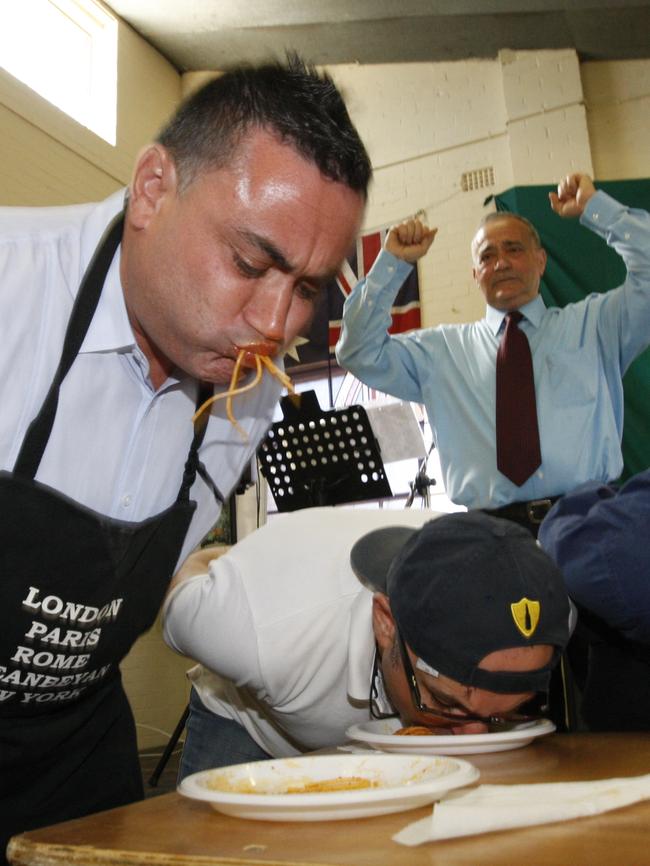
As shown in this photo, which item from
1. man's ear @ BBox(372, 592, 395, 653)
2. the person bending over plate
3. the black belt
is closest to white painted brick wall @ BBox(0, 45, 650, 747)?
the black belt

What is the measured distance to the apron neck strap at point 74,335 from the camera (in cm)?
115

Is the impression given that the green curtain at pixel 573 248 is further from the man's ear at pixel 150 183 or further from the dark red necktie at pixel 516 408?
the man's ear at pixel 150 183

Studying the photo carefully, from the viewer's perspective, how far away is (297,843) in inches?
28.3

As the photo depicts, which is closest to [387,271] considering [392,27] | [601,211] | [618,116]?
[601,211]

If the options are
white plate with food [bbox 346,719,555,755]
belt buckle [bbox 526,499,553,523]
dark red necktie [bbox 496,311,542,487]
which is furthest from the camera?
dark red necktie [bbox 496,311,542,487]

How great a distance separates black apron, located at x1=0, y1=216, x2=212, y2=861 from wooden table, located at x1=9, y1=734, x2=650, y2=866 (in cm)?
36

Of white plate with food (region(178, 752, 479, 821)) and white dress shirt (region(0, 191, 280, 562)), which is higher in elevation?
white dress shirt (region(0, 191, 280, 562))

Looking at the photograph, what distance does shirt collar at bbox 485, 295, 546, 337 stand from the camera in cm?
317

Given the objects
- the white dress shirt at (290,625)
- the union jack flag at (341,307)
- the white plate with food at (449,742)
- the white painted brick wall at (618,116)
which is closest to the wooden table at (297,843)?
the white plate with food at (449,742)

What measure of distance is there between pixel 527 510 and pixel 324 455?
94 cm

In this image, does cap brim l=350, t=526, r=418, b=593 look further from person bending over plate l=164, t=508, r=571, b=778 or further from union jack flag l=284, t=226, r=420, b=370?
union jack flag l=284, t=226, r=420, b=370

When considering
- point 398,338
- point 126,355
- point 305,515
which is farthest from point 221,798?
point 398,338

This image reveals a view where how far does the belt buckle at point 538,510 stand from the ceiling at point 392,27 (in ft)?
10.8

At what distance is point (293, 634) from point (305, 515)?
0.93 feet
